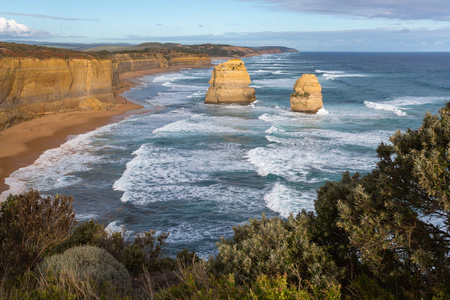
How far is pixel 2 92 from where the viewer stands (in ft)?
100

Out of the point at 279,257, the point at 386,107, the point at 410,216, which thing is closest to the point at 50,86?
the point at 386,107

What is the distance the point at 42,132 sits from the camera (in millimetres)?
30766

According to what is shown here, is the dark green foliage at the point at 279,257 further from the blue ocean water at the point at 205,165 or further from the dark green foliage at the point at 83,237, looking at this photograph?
the blue ocean water at the point at 205,165

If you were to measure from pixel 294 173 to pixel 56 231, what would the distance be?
1366 centimetres

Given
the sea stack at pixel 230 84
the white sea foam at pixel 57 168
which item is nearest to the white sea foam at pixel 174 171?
the white sea foam at pixel 57 168

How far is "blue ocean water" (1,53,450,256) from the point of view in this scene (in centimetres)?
1619

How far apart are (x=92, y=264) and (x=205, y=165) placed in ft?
48.8

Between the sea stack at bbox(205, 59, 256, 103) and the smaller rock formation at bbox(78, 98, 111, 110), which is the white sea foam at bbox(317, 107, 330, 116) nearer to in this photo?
the sea stack at bbox(205, 59, 256, 103)

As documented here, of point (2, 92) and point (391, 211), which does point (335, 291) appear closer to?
point (391, 211)

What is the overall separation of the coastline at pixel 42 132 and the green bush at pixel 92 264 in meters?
12.0

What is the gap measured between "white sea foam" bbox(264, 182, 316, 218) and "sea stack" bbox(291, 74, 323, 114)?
73.4 ft

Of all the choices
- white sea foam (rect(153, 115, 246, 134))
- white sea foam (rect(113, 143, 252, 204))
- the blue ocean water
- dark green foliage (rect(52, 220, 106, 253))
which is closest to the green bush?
dark green foliage (rect(52, 220, 106, 253))

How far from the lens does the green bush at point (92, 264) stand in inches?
307

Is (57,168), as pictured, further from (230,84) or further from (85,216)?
(230,84)
